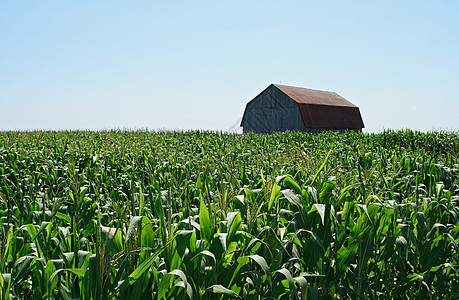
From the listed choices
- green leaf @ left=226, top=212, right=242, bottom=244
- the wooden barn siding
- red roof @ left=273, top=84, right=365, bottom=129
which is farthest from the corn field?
the wooden barn siding

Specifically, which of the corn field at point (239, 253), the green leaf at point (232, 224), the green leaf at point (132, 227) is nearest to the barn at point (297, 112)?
the corn field at point (239, 253)

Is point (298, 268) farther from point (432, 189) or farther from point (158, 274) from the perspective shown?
point (432, 189)

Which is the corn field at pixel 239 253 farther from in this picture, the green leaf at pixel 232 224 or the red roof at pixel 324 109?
the red roof at pixel 324 109

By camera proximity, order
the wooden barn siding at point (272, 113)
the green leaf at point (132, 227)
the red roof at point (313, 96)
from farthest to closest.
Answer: the red roof at point (313, 96) < the wooden barn siding at point (272, 113) < the green leaf at point (132, 227)

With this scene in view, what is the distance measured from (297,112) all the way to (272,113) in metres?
3.31

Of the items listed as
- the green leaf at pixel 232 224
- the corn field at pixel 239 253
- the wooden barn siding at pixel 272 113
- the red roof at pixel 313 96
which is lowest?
the corn field at pixel 239 253

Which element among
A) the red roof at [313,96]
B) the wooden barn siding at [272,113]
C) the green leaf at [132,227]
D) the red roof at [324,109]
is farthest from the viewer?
the red roof at [313,96]

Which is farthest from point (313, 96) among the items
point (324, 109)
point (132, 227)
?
point (132, 227)

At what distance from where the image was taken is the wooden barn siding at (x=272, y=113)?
36.1m

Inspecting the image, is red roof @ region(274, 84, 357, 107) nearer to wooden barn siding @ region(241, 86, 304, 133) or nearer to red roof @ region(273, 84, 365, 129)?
red roof @ region(273, 84, 365, 129)

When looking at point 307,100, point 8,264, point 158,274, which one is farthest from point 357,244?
point 307,100

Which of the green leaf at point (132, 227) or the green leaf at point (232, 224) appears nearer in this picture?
the green leaf at point (132, 227)

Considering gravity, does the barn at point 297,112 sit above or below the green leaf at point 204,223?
above

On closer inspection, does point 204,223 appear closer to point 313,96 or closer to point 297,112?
point 297,112
